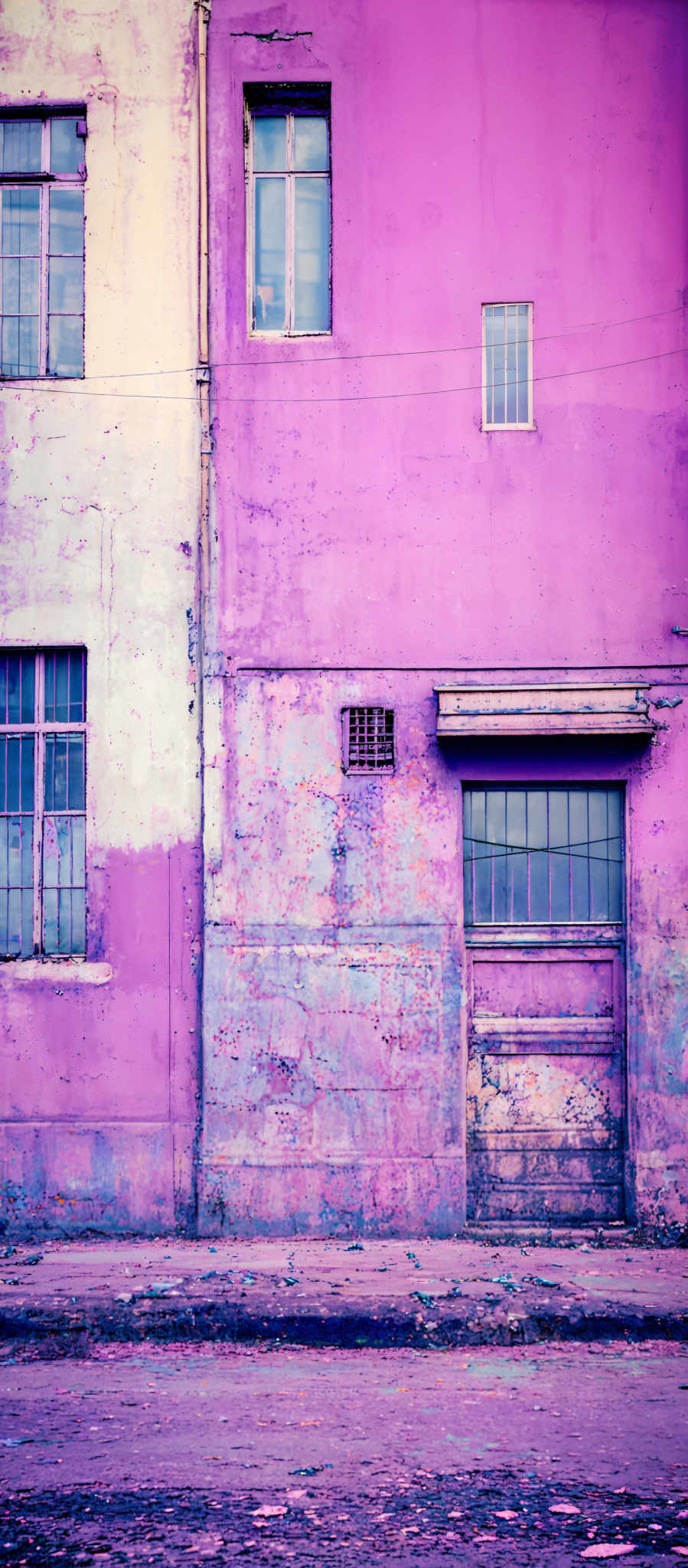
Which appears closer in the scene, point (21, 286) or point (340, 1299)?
point (340, 1299)

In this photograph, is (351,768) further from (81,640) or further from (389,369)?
(389,369)

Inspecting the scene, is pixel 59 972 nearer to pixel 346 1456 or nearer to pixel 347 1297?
pixel 347 1297

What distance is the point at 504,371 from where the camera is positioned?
8.91 m

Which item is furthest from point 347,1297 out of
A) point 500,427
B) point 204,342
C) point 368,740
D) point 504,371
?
point 204,342

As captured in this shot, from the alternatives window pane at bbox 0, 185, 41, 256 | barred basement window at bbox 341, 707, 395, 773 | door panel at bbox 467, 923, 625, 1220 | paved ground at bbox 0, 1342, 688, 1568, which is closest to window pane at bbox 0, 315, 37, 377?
window pane at bbox 0, 185, 41, 256

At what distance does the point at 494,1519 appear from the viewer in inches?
179

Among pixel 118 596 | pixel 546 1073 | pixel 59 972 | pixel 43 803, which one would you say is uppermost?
pixel 118 596

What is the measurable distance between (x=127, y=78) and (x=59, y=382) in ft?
7.13

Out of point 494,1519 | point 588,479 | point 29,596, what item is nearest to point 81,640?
point 29,596

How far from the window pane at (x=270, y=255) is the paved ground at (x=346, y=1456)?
681 cm

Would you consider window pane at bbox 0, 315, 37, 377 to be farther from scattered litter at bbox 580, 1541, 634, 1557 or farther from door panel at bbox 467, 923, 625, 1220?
scattered litter at bbox 580, 1541, 634, 1557

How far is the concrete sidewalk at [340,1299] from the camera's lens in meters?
6.85

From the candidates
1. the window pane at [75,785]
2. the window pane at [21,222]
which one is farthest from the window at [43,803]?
the window pane at [21,222]

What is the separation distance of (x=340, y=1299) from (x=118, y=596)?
4880 mm
